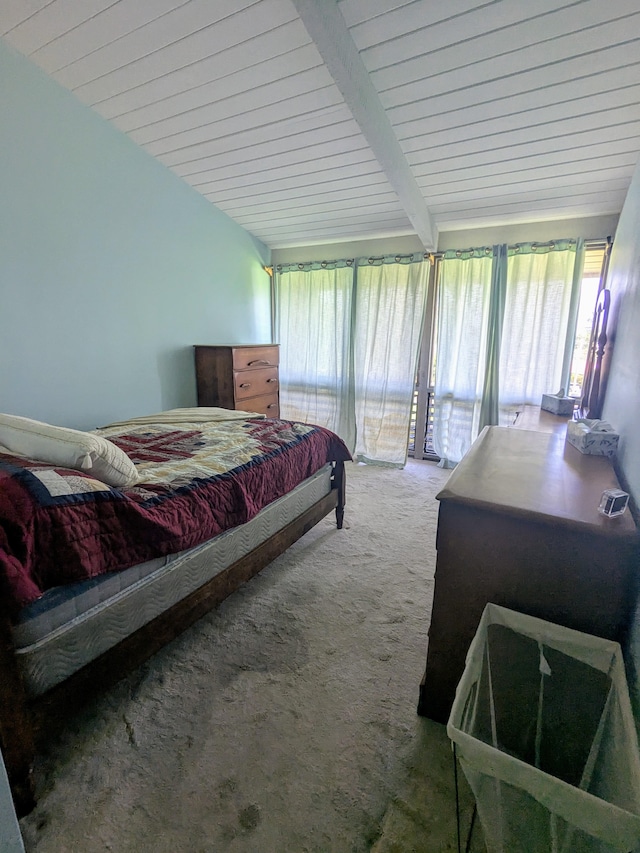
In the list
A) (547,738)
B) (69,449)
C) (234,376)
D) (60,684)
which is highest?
(234,376)

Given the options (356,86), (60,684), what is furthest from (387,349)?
(60,684)

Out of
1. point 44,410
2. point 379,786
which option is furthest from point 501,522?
point 44,410

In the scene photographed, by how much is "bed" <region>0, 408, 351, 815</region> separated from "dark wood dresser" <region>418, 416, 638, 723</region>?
2.96ft

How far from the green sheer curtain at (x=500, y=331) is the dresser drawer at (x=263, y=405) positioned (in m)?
1.63

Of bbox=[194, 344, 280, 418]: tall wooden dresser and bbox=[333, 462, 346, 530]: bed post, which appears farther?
bbox=[194, 344, 280, 418]: tall wooden dresser

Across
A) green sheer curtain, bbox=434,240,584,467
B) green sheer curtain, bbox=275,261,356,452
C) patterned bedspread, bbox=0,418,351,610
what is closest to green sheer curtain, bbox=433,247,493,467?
green sheer curtain, bbox=434,240,584,467

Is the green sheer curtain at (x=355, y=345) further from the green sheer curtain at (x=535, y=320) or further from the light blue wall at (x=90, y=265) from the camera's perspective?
the light blue wall at (x=90, y=265)

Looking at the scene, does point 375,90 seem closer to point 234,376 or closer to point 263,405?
point 234,376

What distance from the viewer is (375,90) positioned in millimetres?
2061

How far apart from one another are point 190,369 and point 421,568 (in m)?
2.60

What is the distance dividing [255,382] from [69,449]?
2.41m

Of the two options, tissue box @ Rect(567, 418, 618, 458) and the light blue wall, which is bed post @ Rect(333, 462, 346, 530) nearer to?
tissue box @ Rect(567, 418, 618, 458)

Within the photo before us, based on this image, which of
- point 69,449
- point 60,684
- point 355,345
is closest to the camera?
point 60,684

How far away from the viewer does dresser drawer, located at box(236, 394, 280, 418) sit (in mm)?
3615
